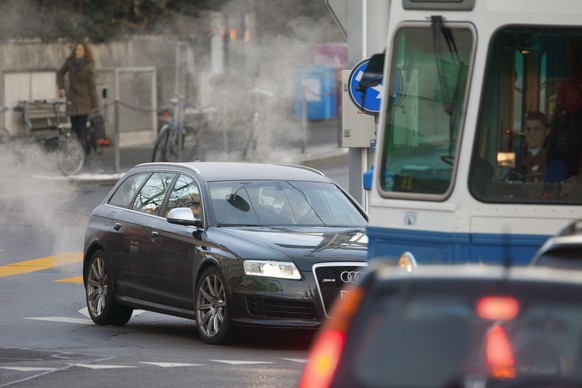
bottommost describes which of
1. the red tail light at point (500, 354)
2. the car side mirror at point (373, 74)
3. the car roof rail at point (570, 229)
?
the red tail light at point (500, 354)

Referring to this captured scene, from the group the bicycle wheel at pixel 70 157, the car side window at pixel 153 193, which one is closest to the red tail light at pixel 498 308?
the car side window at pixel 153 193

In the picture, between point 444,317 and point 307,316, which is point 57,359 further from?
point 444,317

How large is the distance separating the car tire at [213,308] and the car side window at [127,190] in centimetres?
191

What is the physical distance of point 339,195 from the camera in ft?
45.2

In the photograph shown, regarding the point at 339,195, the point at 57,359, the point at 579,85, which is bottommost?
the point at 57,359

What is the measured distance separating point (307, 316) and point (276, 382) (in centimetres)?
176

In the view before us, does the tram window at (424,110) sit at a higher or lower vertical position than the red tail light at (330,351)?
higher

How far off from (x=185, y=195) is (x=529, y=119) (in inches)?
201

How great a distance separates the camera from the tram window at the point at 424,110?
29.3 ft

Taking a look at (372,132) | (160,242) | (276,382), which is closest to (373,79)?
(276,382)

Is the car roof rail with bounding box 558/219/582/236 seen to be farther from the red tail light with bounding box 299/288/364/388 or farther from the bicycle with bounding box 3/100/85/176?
the bicycle with bounding box 3/100/85/176

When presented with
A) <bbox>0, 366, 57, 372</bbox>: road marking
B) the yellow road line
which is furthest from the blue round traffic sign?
<bbox>0, 366, 57, 372</bbox>: road marking

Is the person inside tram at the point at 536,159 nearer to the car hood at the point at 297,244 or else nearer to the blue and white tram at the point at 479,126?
the blue and white tram at the point at 479,126

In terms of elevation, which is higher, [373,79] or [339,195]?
[373,79]
